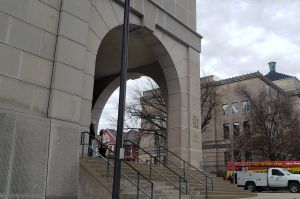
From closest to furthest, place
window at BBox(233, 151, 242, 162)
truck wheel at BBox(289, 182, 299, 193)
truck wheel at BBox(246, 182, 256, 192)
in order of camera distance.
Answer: truck wheel at BBox(289, 182, 299, 193) → truck wheel at BBox(246, 182, 256, 192) → window at BBox(233, 151, 242, 162)

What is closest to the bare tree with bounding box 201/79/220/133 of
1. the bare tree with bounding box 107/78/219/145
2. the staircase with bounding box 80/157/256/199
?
the bare tree with bounding box 107/78/219/145

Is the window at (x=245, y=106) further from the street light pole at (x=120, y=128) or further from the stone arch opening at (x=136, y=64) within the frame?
the street light pole at (x=120, y=128)

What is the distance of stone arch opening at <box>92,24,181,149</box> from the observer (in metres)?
20.9

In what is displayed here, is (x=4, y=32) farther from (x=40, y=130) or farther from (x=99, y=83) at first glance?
(x=99, y=83)

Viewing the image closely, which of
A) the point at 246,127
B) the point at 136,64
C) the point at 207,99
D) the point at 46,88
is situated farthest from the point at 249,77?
the point at 46,88

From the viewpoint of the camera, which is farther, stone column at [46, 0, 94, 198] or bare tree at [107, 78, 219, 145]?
bare tree at [107, 78, 219, 145]

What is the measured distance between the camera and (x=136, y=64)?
24703 mm

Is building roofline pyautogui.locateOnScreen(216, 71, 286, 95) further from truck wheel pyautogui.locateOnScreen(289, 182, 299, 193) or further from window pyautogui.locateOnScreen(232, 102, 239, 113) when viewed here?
truck wheel pyautogui.locateOnScreen(289, 182, 299, 193)

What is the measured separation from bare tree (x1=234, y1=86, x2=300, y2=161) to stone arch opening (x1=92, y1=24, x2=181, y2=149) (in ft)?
84.1

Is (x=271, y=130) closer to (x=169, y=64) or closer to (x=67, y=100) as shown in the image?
(x=169, y=64)

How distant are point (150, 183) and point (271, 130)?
37.5 m

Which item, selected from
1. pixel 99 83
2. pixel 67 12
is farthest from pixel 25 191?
pixel 99 83

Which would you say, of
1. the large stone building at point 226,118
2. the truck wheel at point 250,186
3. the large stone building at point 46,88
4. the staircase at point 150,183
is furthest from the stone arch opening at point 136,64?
the large stone building at point 226,118

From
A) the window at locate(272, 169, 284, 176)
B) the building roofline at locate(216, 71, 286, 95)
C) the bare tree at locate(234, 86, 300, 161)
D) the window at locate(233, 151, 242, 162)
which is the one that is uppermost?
the building roofline at locate(216, 71, 286, 95)
